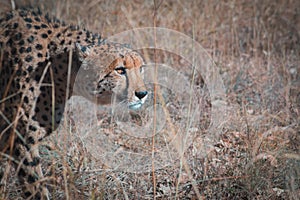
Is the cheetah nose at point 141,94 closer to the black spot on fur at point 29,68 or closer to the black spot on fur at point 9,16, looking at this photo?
the black spot on fur at point 29,68

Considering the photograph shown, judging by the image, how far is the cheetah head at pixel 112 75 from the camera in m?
3.60

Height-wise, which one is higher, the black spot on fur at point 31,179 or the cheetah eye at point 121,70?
the cheetah eye at point 121,70

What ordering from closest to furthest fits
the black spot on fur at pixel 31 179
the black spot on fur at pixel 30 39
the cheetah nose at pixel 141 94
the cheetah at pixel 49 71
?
the black spot on fur at pixel 31 179, the cheetah at pixel 49 71, the black spot on fur at pixel 30 39, the cheetah nose at pixel 141 94

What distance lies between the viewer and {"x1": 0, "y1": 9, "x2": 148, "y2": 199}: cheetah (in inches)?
134

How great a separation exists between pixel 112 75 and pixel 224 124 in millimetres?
1313

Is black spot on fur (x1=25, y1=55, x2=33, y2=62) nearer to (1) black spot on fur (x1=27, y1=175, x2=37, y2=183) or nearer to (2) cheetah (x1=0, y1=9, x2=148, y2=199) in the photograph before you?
(2) cheetah (x1=0, y1=9, x2=148, y2=199)

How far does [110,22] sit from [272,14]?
2.27 m

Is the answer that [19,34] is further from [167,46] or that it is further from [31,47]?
[167,46]

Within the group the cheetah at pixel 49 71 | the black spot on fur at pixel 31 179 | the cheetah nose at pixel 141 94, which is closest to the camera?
the black spot on fur at pixel 31 179

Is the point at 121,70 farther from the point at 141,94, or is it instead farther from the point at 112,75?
the point at 141,94

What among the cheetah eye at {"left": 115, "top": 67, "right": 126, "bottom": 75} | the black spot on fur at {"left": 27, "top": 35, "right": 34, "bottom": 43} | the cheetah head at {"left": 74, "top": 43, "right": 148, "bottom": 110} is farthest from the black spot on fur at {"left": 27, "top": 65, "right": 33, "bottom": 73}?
the cheetah eye at {"left": 115, "top": 67, "right": 126, "bottom": 75}

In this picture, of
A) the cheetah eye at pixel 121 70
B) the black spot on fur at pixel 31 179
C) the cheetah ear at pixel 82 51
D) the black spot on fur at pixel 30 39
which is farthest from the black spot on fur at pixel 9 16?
the black spot on fur at pixel 31 179

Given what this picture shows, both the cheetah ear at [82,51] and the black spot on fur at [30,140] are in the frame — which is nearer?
the black spot on fur at [30,140]

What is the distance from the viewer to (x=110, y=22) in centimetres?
650
